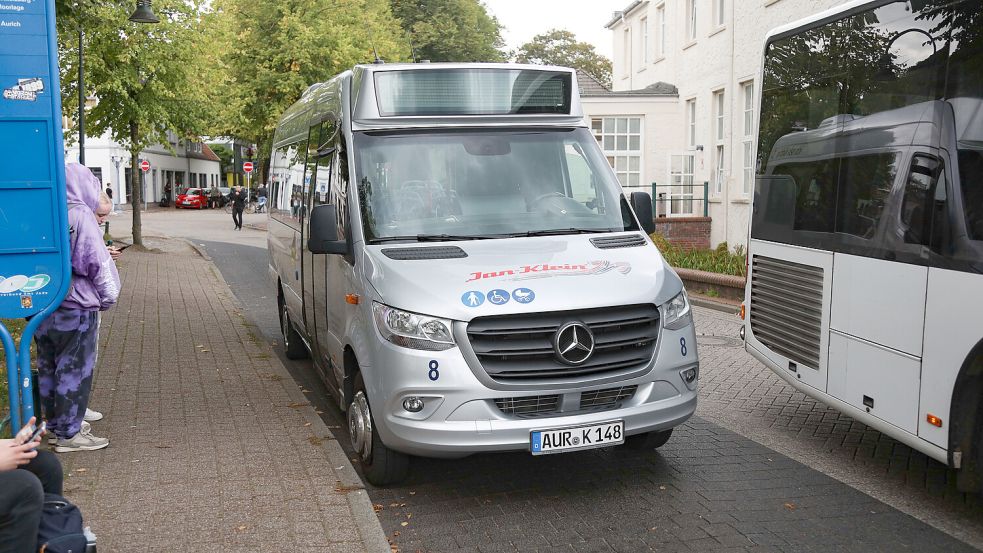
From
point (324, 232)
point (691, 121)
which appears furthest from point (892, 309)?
point (691, 121)

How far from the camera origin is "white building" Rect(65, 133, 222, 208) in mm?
61562

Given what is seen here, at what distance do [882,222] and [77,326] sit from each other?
5047 mm

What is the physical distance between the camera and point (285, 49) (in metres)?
35.8

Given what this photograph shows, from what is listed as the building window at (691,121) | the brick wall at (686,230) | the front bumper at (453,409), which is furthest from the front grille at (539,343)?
the building window at (691,121)

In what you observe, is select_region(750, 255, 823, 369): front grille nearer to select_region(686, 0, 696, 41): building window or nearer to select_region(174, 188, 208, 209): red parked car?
select_region(686, 0, 696, 41): building window

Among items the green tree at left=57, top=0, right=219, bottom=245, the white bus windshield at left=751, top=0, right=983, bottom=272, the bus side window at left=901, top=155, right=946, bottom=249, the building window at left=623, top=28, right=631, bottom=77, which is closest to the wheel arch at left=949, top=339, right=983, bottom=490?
the white bus windshield at left=751, top=0, right=983, bottom=272

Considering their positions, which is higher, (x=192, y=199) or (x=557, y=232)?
(x=557, y=232)

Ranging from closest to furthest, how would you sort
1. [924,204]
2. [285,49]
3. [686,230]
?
1. [924,204]
2. [686,230]
3. [285,49]

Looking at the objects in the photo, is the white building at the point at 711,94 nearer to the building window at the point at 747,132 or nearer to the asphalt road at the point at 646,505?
the building window at the point at 747,132

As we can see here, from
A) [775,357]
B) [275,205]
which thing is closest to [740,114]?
[275,205]

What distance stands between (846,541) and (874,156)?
234 cm

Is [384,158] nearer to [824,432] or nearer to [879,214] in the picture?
[879,214]

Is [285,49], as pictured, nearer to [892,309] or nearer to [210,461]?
[210,461]

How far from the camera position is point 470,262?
17.9 ft
